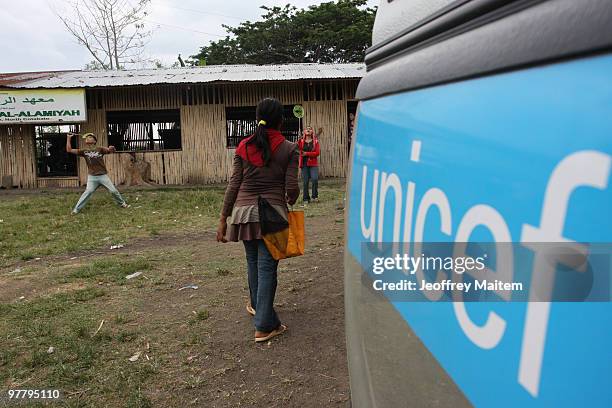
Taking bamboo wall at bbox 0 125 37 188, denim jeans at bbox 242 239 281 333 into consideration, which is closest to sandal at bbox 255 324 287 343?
denim jeans at bbox 242 239 281 333

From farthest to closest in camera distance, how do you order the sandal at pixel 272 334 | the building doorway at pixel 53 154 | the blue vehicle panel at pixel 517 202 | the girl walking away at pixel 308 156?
the building doorway at pixel 53 154, the girl walking away at pixel 308 156, the sandal at pixel 272 334, the blue vehicle panel at pixel 517 202

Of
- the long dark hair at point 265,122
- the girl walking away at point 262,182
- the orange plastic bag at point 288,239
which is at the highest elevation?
the long dark hair at point 265,122

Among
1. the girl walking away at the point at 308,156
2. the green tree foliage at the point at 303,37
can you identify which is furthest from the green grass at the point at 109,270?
the green tree foliage at the point at 303,37

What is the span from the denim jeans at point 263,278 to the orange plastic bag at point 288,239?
6cm

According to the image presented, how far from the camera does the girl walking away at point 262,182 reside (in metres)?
3.27

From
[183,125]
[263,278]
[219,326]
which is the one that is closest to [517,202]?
[263,278]

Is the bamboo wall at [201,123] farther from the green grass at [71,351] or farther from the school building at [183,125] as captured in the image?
the green grass at [71,351]

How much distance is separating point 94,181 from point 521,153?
9.59 metres

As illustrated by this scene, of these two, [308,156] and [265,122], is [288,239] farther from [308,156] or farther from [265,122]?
[308,156]

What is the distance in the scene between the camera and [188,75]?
14.8 m

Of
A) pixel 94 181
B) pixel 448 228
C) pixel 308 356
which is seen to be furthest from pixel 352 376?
pixel 94 181

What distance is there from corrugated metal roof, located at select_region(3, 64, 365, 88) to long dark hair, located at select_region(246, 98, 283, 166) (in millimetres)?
10535

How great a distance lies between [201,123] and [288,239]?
11.9 metres

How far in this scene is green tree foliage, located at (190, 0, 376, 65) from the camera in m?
25.6
